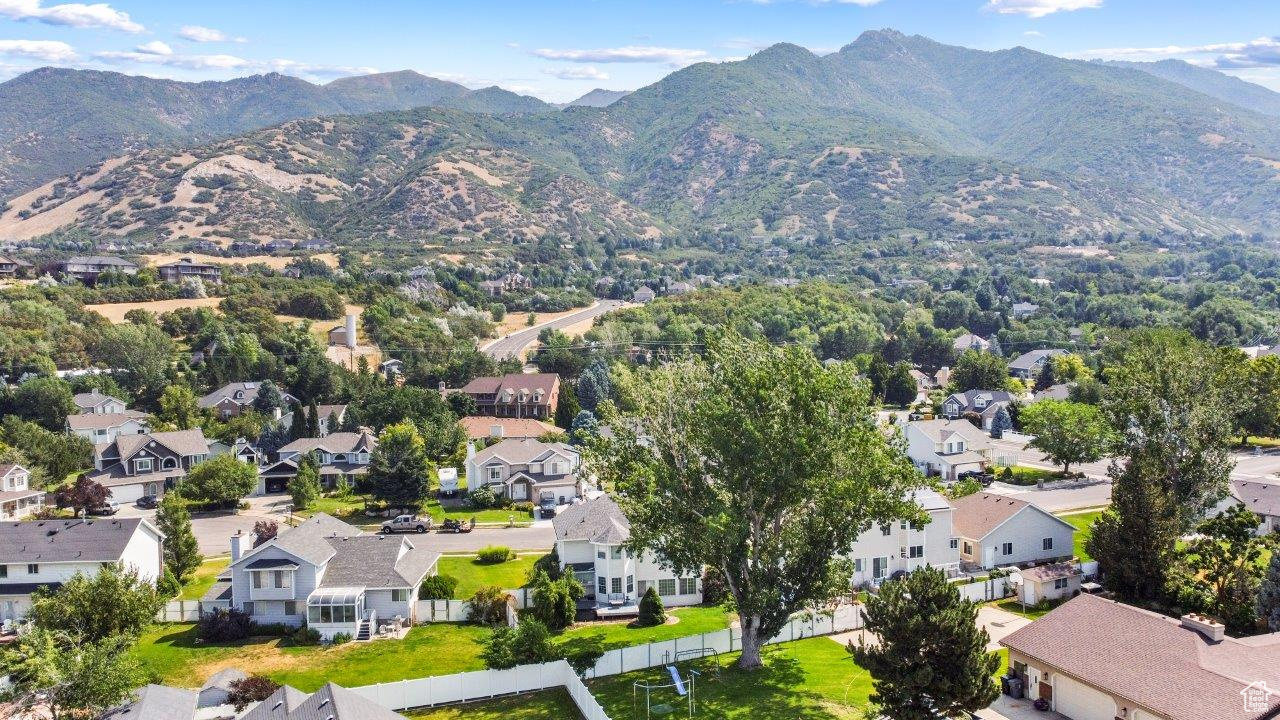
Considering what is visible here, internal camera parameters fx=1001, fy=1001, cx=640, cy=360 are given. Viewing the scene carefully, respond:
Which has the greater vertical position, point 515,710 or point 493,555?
point 515,710

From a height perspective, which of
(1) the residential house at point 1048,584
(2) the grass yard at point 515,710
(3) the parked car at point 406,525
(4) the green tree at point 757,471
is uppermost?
(4) the green tree at point 757,471

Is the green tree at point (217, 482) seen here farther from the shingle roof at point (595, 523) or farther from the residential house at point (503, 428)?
the shingle roof at point (595, 523)

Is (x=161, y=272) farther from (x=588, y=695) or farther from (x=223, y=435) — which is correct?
A: (x=588, y=695)

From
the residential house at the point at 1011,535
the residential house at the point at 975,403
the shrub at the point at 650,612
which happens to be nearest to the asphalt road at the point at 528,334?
the residential house at the point at 975,403

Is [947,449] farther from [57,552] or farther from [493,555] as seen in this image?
[57,552]

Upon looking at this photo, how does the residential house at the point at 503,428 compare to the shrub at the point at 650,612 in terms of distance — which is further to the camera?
the residential house at the point at 503,428

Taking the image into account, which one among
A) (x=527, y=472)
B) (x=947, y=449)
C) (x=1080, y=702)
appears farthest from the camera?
(x=947, y=449)

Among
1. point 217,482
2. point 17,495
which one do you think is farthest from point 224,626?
point 17,495
